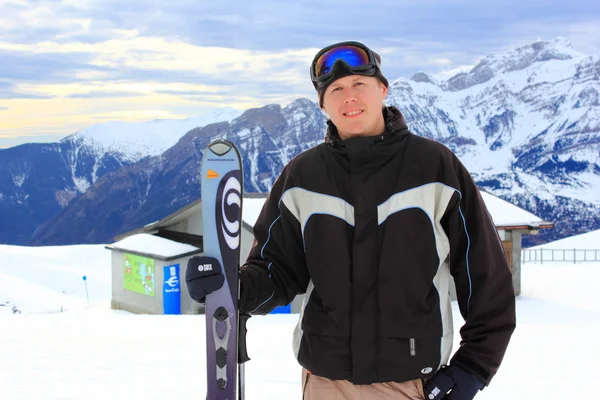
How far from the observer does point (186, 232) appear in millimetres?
19781

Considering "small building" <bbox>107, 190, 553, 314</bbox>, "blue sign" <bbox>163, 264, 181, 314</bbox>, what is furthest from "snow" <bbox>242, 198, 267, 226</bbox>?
"blue sign" <bbox>163, 264, 181, 314</bbox>

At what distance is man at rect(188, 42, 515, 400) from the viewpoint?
223cm

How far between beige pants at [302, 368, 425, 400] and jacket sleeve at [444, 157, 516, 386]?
0.64ft

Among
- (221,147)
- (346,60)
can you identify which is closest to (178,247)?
(221,147)

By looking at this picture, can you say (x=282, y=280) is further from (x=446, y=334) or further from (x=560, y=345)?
(x=560, y=345)

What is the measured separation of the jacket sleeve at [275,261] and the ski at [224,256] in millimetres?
70

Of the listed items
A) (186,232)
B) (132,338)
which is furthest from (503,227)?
(132,338)

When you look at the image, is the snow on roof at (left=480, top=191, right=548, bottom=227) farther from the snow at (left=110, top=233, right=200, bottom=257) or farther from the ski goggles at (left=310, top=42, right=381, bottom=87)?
the ski goggles at (left=310, top=42, right=381, bottom=87)

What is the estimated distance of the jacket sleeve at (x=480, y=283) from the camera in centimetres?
228

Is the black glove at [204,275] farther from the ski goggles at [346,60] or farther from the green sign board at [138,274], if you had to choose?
the green sign board at [138,274]

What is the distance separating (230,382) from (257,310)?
37 centimetres

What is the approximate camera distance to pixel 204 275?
264cm

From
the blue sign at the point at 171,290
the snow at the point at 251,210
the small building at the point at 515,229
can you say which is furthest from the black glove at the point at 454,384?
the small building at the point at 515,229

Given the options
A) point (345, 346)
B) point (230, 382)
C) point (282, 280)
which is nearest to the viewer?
point (345, 346)
